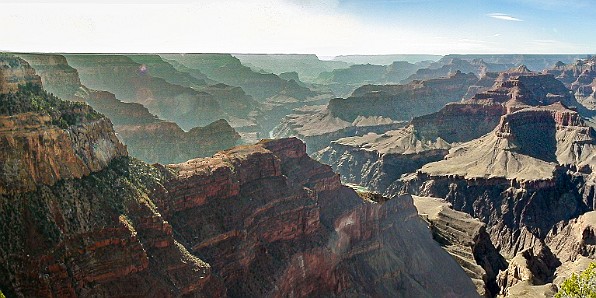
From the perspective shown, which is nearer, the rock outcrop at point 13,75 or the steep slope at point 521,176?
the rock outcrop at point 13,75

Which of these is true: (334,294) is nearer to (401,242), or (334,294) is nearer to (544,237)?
(401,242)

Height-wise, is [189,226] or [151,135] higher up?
[189,226]

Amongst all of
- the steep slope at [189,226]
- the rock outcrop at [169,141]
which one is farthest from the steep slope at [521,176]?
the rock outcrop at [169,141]

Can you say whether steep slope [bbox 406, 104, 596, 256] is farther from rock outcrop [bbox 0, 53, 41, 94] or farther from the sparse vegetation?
rock outcrop [bbox 0, 53, 41, 94]

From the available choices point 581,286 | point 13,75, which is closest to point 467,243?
point 581,286

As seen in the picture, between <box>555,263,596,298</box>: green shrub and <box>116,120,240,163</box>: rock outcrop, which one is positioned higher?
<box>555,263,596,298</box>: green shrub

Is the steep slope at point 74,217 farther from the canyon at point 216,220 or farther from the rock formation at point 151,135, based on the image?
the rock formation at point 151,135

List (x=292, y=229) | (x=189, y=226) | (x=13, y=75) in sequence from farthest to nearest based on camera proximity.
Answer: (x=292, y=229) → (x=189, y=226) → (x=13, y=75)

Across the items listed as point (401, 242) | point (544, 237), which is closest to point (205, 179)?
point (401, 242)

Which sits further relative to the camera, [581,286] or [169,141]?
[169,141]

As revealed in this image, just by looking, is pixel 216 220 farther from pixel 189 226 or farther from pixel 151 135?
pixel 151 135

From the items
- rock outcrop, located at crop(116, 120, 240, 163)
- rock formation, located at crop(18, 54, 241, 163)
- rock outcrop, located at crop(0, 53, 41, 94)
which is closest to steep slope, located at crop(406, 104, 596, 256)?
rock outcrop, located at crop(116, 120, 240, 163)
